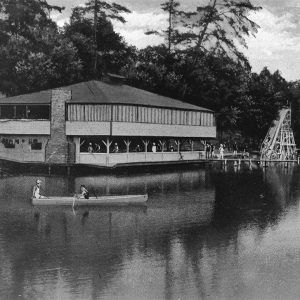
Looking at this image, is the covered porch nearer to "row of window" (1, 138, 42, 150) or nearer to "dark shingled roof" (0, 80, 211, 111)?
"dark shingled roof" (0, 80, 211, 111)

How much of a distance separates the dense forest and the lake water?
112ft

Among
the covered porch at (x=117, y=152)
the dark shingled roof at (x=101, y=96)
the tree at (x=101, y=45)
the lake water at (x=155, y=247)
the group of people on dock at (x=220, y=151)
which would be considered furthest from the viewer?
the tree at (x=101, y=45)

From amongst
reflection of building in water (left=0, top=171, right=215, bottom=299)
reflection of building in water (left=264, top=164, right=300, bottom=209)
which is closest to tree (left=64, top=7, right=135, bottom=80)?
reflection of building in water (left=264, top=164, right=300, bottom=209)

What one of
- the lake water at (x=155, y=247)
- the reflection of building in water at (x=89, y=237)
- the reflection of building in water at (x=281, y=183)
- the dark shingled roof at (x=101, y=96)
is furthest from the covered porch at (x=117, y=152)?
the reflection of building in water at (x=89, y=237)

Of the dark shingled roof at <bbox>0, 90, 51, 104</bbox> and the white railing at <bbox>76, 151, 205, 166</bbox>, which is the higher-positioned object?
the dark shingled roof at <bbox>0, 90, 51, 104</bbox>

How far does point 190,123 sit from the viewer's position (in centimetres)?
6544

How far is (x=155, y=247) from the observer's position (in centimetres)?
2403

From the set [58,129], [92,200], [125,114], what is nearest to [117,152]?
[125,114]

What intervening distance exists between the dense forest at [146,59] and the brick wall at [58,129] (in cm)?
1662

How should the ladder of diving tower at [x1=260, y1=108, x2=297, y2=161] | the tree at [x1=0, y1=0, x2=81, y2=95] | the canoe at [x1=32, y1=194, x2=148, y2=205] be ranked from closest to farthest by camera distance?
the canoe at [x1=32, y1=194, x2=148, y2=205] < the tree at [x1=0, y1=0, x2=81, y2=95] < the ladder of diving tower at [x1=260, y1=108, x2=297, y2=161]

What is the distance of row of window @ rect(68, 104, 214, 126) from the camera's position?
55.3m

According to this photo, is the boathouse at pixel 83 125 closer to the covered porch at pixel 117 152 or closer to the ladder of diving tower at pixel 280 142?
the covered porch at pixel 117 152

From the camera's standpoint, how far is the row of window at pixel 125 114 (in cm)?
5534

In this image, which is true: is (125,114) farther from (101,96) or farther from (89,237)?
(89,237)
